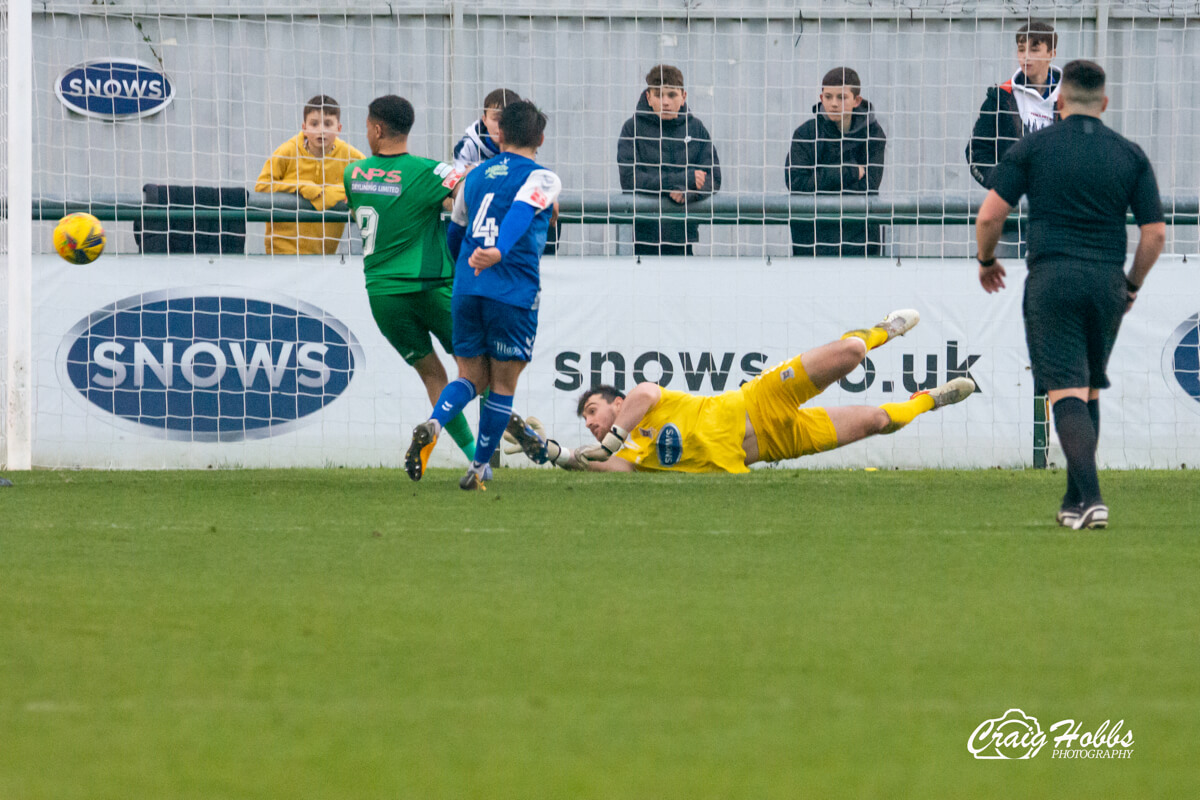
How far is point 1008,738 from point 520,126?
17.9 feet

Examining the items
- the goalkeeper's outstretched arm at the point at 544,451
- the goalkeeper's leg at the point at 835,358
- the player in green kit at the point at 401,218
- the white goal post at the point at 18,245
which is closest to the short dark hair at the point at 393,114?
the player in green kit at the point at 401,218

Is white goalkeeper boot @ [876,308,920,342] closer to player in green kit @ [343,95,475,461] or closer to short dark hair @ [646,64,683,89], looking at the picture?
short dark hair @ [646,64,683,89]

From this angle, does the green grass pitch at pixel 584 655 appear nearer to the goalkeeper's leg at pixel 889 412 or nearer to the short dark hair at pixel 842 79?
the goalkeeper's leg at pixel 889 412

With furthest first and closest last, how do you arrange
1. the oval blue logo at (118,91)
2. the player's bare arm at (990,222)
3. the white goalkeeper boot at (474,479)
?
the oval blue logo at (118,91) < the white goalkeeper boot at (474,479) < the player's bare arm at (990,222)

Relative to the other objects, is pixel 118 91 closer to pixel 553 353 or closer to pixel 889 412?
pixel 553 353

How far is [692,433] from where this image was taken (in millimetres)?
8672

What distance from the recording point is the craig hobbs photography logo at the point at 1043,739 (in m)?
2.23

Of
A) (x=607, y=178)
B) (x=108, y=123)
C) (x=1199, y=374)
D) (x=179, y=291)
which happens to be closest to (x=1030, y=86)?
(x=1199, y=374)

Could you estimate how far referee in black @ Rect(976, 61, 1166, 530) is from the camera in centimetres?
543

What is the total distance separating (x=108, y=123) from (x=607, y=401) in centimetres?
513

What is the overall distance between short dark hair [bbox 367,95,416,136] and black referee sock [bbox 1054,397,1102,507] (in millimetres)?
3964

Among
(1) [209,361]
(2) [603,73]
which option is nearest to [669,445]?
(1) [209,361]

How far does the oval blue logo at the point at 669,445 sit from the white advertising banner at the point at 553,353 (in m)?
1.09

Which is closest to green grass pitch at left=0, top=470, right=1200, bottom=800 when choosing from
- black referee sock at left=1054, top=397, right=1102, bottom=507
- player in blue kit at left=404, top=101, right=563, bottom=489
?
black referee sock at left=1054, top=397, right=1102, bottom=507
